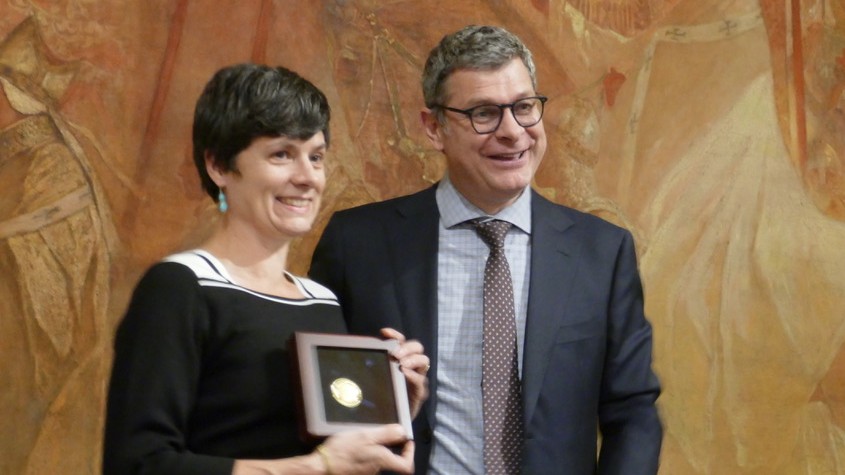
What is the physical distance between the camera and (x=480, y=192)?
3.61 meters

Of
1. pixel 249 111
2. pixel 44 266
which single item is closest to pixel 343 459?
pixel 249 111

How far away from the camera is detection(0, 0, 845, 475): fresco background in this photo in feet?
17.2

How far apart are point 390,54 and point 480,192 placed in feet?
7.03

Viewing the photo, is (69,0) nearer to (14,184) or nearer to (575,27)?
(14,184)

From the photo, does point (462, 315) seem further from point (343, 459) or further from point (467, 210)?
point (343, 459)

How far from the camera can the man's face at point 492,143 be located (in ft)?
11.6

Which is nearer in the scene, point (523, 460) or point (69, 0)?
point (523, 460)

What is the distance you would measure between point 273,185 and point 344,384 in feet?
1.45

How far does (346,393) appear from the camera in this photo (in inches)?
101

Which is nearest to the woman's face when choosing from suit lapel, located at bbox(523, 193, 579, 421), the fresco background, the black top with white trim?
the black top with white trim

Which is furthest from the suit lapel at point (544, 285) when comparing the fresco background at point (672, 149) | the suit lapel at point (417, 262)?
the fresco background at point (672, 149)

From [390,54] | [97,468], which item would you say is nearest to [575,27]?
[390,54]

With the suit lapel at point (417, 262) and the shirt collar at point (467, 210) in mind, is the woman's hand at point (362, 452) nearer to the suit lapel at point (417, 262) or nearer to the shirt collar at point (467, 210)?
the suit lapel at point (417, 262)

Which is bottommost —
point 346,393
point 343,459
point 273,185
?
point 343,459
